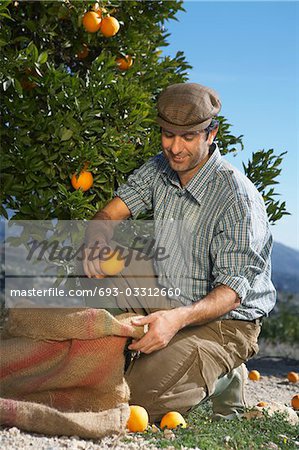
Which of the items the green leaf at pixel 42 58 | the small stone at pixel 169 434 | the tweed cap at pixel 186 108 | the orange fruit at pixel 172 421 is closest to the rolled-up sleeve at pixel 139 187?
the tweed cap at pixel 186 108

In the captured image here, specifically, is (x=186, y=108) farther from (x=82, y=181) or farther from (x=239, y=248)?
(x=82, y=181)

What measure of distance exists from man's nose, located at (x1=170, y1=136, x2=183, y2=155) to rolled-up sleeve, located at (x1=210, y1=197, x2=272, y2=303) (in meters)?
0.35

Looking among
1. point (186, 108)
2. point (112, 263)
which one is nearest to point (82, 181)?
point (112, 263)

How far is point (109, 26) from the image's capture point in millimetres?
4047

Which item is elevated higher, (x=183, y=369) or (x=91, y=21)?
(x=91, y=21)

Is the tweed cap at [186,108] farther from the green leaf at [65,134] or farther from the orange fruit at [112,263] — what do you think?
the orange fruit at [112,263]

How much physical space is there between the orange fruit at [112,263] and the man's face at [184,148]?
0.53 metres

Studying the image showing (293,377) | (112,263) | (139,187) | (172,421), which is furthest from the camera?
(293,377)

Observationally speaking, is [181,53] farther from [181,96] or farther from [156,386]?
[156,386]

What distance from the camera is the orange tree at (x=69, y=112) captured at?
388cm

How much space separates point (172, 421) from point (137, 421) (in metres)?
0.18

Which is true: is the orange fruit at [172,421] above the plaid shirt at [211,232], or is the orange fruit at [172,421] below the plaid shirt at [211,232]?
below

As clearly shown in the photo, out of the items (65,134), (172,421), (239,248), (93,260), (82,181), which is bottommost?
(172,421)

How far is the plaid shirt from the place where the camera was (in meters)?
3.25
